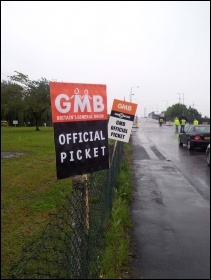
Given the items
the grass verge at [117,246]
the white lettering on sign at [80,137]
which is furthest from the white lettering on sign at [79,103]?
the grass verge at [117,246]

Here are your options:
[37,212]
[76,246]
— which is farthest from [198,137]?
[76,246]

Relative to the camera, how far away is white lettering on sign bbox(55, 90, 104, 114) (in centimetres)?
235

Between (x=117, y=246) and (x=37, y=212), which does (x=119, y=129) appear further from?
(x=117, y=246)

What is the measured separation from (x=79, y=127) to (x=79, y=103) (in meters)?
0.19

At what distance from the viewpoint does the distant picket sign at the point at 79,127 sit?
235 centimetres

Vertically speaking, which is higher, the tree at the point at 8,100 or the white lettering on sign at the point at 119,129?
the tree at the point at 8,100

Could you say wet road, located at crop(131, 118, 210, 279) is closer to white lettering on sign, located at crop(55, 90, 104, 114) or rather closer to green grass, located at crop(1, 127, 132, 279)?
green grass, located at crop(1, 127, 132, 279)

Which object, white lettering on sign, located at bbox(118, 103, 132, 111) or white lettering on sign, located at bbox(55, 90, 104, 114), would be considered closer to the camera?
white lettering on sign, located at bbox(55, 90, 104, 114)

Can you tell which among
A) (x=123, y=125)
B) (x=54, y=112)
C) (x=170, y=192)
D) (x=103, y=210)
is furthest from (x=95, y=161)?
(x=170, y=192)

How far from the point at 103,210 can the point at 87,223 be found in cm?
148

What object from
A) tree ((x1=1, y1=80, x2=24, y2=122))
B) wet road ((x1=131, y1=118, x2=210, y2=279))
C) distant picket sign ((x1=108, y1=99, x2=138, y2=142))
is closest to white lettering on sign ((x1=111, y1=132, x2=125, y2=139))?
distant picket sign ((x1=108, y1=99, x2=138, y2=142))

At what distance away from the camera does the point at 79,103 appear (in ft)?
8.18

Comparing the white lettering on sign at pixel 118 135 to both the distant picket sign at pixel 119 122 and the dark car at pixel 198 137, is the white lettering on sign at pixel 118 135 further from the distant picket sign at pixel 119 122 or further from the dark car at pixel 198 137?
the dark car at pixel 198 137

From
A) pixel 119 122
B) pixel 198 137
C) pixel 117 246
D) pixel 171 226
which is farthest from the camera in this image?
pixel 198 137
